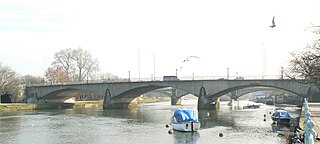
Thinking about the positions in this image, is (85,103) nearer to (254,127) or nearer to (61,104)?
(61,104)

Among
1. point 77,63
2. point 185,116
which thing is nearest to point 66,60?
point 77,63

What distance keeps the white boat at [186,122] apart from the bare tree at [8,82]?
59.6 meters

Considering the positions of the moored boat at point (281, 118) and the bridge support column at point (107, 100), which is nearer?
the moored boat at point (281, 118)

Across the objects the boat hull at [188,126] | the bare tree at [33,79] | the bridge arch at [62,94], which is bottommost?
the boat hull at [188,126]

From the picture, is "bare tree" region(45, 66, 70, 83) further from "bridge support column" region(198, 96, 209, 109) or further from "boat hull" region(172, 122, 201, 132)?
"boat hull" region(172, 122, 201, 132)

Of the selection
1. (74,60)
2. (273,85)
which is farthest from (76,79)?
(273,85)

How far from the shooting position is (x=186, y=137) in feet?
132

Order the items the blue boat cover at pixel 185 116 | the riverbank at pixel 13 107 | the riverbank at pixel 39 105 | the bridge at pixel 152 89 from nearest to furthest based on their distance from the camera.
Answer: the blue boat cover at pixel 185 116 < the bridge at pixel 152 89 < the riverbank at pixel 13 107 < the riverbank at pixel 39 105

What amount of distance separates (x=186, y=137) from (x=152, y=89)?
5782 centimetres

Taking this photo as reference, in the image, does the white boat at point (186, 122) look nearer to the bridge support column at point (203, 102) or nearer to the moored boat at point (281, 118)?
the moored boat at point (281, 118)

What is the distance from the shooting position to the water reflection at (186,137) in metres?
37.7

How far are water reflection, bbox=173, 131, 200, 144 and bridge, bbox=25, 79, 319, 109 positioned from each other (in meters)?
33.6

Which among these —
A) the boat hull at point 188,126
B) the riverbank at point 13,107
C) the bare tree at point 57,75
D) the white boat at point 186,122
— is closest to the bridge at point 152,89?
the bare tree at point 57,75

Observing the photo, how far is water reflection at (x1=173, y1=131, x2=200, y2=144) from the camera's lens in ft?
124
